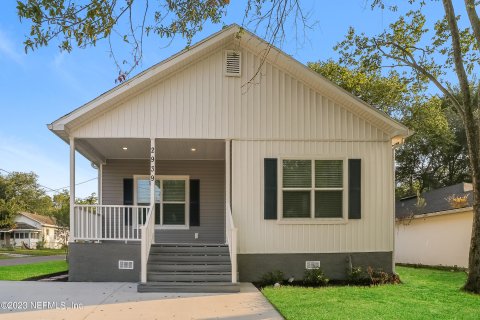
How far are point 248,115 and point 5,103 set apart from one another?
55.1ft

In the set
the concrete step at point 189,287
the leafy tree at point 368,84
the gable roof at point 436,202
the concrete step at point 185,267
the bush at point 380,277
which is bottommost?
the bush at point 380,277

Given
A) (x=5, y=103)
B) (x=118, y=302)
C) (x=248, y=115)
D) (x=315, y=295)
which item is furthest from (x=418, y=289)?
(x=5, y=103)

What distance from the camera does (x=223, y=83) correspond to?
10.9 meters

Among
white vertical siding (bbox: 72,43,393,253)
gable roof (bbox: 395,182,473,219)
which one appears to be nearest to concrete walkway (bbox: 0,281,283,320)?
white vertical siding (bbox: 72,43,393,253)

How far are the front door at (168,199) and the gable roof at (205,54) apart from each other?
3.19m

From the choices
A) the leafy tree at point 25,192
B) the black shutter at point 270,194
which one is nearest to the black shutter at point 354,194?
the black shutter at point 270,194

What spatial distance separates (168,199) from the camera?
45.0 feet

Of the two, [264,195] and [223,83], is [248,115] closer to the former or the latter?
[223,83]

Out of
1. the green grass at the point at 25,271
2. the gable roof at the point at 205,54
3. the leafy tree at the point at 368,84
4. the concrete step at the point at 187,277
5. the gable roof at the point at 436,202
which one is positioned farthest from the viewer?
the leafy tree at the point at 368,84

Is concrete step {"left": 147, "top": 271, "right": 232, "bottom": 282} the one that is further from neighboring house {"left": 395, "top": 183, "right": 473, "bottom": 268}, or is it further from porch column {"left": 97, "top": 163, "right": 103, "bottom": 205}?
neighboring house {"left": 395, "top": 183, "right": 473, "bottom": 268}

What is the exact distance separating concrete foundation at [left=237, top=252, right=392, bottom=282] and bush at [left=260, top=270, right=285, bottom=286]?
130 mm

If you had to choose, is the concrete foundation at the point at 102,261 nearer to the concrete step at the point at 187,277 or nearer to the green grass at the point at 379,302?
the concrete step at the point at 187,277

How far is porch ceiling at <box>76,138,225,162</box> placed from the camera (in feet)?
36.8

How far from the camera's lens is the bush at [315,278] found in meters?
10.4
